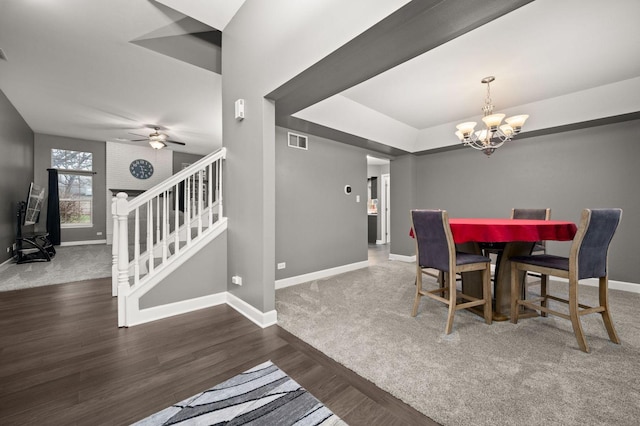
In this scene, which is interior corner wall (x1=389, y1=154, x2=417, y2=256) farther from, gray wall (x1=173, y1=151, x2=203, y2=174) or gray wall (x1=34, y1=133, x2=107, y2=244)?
gray wall (x1=34, y1=133, x2=107, y2=244)

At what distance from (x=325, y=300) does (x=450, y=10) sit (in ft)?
8.96

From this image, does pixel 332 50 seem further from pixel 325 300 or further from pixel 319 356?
pixel 325 300

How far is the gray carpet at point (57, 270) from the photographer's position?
3.67 metres

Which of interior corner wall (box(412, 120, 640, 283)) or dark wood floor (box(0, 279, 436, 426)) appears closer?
dark wood floor (box(0, 279, 436, 426))

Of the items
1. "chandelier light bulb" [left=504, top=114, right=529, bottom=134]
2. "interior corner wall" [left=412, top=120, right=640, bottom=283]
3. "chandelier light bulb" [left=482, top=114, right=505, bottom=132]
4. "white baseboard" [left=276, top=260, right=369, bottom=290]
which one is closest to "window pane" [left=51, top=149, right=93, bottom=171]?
"white baseboard" [left=276, top=260, right=369, bottom=290]

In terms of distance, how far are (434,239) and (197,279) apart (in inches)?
93.5

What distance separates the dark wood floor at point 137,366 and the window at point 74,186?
6076mm

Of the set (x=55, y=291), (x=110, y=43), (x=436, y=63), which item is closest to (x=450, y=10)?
(x=436, y=63)

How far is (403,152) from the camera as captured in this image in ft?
16.9

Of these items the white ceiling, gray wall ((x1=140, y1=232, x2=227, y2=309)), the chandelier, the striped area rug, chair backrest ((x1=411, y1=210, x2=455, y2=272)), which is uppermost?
the white ceiling

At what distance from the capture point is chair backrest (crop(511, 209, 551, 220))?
324cm

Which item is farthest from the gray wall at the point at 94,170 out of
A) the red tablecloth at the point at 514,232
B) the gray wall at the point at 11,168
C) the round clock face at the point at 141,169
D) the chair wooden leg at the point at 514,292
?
the chair wooden leg at the point at 514,292

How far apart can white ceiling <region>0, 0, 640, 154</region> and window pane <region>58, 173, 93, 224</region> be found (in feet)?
7.77

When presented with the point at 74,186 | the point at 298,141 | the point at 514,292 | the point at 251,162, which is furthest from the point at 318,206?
the point at 74,186
